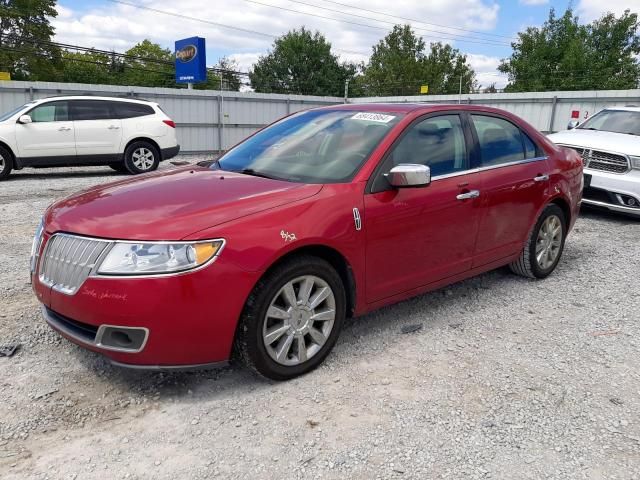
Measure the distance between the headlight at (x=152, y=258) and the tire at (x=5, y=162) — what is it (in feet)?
33.2

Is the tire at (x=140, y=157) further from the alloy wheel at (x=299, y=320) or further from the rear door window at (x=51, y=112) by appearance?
the alloy wheel at (x=299, y=320)

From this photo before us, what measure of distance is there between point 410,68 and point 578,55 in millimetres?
19807

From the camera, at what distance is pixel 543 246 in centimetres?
499

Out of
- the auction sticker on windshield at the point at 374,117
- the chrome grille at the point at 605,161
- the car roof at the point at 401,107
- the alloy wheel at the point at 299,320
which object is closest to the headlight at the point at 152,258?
the alloy wheel at the point at 299,320

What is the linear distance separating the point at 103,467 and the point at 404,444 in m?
1.38

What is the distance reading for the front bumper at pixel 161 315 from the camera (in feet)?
8.49

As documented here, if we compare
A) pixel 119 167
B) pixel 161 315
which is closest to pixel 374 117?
pixel 161 315

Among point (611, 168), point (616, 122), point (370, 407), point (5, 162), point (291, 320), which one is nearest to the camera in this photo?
point (370, 407)

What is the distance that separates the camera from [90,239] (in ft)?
8.93

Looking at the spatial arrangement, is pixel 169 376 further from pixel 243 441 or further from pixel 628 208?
pixel 628 208

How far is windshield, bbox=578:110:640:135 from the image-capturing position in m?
8.70

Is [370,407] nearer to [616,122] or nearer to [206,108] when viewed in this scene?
[616,122]

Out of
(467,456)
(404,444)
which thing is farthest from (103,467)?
(467,456)

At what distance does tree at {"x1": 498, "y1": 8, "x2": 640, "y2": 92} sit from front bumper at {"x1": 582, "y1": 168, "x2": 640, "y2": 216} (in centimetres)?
3906
